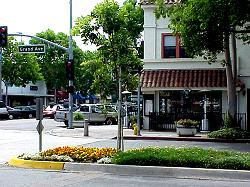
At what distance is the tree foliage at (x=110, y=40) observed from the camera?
46.0 feet

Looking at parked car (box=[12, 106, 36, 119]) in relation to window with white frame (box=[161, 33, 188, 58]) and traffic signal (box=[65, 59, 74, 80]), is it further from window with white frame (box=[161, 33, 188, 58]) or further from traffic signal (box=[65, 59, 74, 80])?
window with white frame (box=[161, 33, 188, 58])

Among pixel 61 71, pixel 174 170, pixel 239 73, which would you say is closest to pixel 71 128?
pixel 239 73

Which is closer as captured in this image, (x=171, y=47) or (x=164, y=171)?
(x=164, y=171)

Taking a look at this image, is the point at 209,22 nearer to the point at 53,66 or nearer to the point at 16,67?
the point at 16,67

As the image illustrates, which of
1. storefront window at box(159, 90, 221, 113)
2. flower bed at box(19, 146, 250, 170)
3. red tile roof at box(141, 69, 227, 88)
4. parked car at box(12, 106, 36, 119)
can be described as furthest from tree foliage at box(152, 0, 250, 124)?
parked car at box(12, 106, 36, 119)

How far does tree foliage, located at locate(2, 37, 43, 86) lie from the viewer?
6022 centimetres

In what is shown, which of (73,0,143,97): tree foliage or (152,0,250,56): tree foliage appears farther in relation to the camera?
(152,0,250,56): tree foliage

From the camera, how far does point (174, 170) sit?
39.0 ft

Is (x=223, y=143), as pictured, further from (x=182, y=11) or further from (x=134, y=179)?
(x=134, y=179)

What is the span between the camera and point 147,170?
12078 mm

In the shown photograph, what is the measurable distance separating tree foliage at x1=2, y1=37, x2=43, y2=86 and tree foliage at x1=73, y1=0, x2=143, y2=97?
47.4 m

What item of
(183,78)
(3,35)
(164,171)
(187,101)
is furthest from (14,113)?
(164,171)

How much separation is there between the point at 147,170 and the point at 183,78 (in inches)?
642

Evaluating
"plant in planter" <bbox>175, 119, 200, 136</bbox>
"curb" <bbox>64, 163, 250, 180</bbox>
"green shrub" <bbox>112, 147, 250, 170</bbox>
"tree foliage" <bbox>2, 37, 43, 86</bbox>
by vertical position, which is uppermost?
"tree foliage" <bbox>2, 37, 43, 86</bbox>
